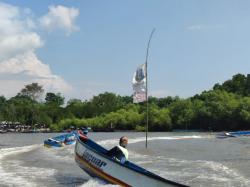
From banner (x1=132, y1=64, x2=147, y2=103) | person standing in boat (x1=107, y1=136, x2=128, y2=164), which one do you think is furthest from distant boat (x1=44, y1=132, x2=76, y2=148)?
person standing in boat (x1=107, y1=136, x2=128, y2=164)

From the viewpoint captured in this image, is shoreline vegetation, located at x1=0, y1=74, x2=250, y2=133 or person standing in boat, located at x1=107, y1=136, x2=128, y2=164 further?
shoreline vegetation, located at x1=0, y1=74, x2=250, y2=133

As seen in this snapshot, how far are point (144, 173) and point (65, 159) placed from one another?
56.4 feet

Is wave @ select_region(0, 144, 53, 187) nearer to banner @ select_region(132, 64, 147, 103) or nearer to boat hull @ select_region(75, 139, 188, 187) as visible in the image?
boat hull @ select_region(75, 139, 188, 187)

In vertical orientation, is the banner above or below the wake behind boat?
above

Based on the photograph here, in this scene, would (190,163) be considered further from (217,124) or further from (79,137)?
(217,124)

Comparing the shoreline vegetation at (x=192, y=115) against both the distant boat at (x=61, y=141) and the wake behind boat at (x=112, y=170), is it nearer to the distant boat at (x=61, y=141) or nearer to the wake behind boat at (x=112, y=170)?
the distant boat at (x=61, y=141)

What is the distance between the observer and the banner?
29.2 metres

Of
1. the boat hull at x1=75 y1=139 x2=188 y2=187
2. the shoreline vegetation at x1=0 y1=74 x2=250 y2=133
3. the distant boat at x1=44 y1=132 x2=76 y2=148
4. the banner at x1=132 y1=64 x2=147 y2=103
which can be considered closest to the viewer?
the boat hull at x1=75 y1=139 x2=188 y2=187

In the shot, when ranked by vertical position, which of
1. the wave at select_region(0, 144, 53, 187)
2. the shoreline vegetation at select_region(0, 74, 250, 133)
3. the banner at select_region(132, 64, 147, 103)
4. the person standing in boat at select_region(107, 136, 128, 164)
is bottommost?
the wave at select_region(0, 144, 53, 187)

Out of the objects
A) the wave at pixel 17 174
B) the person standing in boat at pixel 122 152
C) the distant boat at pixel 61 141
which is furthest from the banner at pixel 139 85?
the distant boat at pixel 61 141

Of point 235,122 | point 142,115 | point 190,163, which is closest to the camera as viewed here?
point 190,163

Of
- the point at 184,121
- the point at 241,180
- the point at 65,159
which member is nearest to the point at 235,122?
the point at 184,121

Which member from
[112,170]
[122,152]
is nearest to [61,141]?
[122,152]

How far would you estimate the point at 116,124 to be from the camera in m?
180
